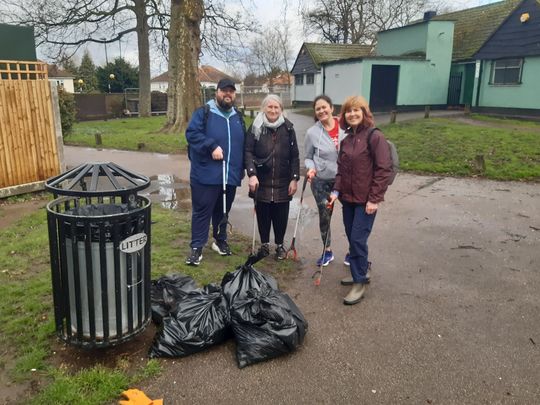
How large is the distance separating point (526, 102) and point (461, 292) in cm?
1783

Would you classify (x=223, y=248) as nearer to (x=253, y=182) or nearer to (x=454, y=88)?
(x=253, y=182)

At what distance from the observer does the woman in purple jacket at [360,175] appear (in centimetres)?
404

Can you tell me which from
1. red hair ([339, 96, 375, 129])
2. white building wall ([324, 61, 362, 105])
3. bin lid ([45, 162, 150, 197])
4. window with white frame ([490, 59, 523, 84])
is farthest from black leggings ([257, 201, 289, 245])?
white building wall ([324, 61, 362, 105])

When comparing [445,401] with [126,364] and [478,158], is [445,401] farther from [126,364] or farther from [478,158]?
[478,158]

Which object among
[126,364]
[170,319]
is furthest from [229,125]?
[126,364]

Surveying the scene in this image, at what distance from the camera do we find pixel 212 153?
15.2 feet

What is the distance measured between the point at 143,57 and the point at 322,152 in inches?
1085

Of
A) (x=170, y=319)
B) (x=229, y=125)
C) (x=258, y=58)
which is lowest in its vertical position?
(x=170, y=319)

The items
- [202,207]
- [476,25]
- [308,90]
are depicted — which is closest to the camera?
[202,207]

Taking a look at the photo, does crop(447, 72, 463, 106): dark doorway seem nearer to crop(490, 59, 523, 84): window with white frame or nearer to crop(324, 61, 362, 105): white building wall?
crop(490, 59, 523, 84): window with white frame

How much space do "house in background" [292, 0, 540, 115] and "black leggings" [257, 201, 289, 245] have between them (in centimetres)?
1764

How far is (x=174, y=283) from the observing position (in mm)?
3941

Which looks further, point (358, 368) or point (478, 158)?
point (478, 158)

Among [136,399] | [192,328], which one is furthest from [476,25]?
[136,399]
